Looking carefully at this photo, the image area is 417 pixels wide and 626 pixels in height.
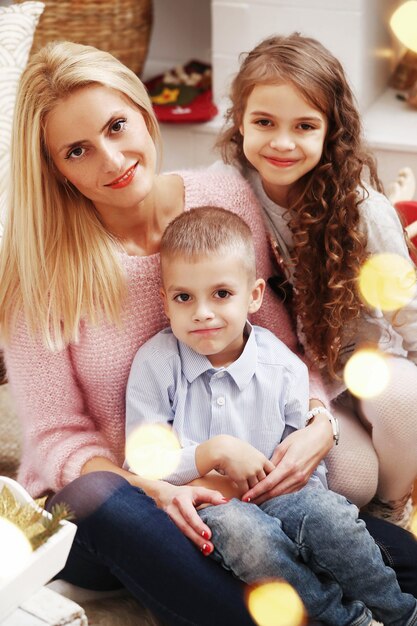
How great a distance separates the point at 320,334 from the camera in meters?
1.54

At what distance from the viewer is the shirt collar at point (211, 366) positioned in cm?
139

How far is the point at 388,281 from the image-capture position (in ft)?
4.88

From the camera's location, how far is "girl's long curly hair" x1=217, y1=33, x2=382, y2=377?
56.1 inches

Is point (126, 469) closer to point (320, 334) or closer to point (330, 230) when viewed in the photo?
point (320, 334)

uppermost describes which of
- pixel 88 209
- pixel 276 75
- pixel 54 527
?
pixel 276 75

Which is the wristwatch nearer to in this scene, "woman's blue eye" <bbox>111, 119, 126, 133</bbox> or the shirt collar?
the shirt collar

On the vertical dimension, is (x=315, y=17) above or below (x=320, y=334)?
above

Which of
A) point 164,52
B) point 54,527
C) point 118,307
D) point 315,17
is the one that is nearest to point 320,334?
point 118,307

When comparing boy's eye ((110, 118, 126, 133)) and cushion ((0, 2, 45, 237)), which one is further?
cushion ((0, 2, 45, 237))

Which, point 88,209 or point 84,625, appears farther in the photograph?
point 88,209

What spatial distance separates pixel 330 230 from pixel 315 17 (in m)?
1.11

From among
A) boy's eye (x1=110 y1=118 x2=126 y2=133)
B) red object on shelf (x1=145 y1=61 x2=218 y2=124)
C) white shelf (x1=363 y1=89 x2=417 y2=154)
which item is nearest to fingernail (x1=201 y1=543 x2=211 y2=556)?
boy's eye (x1=110 y1=118 x2=126 y2=133)

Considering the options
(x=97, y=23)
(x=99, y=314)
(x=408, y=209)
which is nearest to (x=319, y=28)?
(x=97, y=23)

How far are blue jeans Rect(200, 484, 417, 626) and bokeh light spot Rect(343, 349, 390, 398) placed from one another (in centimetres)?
28
